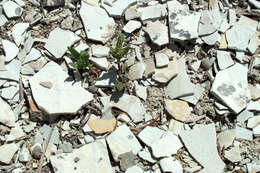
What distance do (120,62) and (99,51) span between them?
0.46 ft

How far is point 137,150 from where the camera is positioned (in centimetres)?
213

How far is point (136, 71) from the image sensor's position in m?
2.25

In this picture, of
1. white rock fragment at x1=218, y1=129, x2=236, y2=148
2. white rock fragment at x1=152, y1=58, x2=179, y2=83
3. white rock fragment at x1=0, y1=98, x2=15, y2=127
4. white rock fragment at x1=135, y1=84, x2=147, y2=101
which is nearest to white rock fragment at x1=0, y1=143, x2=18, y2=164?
white rock fragment at x1=0, y1=98, x2=15, y2=127

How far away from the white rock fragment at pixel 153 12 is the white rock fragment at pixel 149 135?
686 mm

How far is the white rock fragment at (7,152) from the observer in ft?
6.83

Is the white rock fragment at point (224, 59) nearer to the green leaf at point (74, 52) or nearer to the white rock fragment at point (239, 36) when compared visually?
the white rock fragment at point (239, 36)

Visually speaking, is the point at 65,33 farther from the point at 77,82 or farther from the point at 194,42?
the point at 194,42

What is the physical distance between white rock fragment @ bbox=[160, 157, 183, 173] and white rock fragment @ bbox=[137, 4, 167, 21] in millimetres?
865

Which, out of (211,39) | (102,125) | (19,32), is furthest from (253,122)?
(19,32)

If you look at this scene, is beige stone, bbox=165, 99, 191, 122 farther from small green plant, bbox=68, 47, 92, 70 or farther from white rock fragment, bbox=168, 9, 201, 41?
small green plant, bbox=68, 47, 92, 70

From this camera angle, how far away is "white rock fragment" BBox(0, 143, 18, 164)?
2.08 metres

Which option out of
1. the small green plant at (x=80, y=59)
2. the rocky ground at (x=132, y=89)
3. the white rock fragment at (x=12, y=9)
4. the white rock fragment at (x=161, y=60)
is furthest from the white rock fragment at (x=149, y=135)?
the white rock fragment at (x=12, y=9)

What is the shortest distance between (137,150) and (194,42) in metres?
0.74

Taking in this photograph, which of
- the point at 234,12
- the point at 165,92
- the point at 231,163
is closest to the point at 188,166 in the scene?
the point at 231,163
